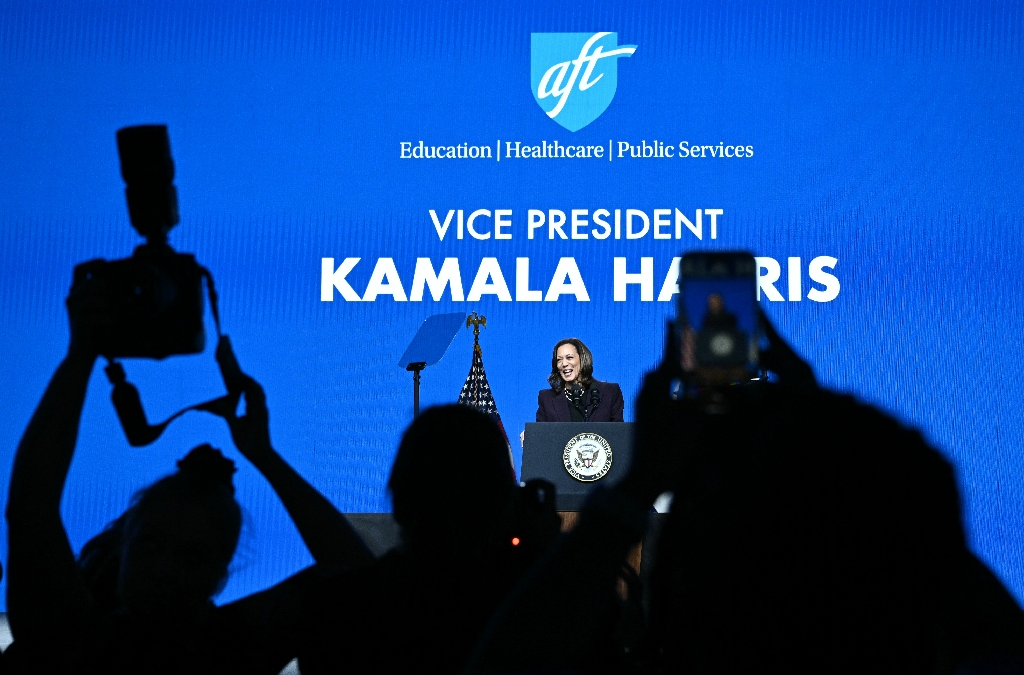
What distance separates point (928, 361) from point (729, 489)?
14.9 feet

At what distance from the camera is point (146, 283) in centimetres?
100

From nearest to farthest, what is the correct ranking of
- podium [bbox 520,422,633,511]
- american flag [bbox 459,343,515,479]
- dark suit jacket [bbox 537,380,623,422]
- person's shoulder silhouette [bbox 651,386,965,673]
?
person's shoulder silhouette [bbox 651,386,965,673] → podium [bbox 520,422,633,511] → dark suit jacket [bbox 537,380,623,422] → american flag [bbox 459,343,515,479]

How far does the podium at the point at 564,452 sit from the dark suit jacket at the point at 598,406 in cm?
57

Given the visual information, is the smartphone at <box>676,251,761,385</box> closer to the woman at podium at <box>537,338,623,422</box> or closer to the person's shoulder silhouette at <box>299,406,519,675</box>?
the person's shoulder silhouette at <box>299,406,519,675</box>

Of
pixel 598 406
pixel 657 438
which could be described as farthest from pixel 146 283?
pixel 598 406

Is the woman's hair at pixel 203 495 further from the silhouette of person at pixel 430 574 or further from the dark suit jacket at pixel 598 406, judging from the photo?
the dark suit jacket at pixel 598 406

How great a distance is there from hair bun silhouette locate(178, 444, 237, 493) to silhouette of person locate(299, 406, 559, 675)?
234 mm

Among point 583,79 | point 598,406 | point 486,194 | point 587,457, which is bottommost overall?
point 587,457

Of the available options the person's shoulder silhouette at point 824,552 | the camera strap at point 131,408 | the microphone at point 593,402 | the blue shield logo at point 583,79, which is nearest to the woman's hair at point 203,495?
the camera strap at point 131,408

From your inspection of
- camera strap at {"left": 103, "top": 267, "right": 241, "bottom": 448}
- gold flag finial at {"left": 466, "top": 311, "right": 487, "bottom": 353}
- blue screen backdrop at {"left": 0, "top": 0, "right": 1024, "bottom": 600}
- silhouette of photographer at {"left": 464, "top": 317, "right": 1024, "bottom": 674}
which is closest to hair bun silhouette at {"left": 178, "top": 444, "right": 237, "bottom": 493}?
camera strap at {"left": 103, "top": 267, "right": 241, "bottom": 448}

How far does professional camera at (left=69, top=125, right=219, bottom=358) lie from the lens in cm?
98

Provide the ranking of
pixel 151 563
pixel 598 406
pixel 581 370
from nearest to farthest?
1. pixel 151 563
2. pixel 598 406
3. pixel 581 370

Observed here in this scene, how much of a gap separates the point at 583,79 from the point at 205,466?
13.6 feet

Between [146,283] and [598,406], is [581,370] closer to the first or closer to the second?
[598,406]
